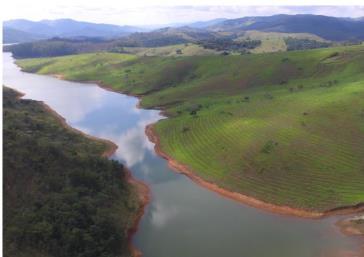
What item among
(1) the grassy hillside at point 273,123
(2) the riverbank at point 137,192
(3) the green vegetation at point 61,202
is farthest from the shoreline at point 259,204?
(3) the green vegetation at point 61,202

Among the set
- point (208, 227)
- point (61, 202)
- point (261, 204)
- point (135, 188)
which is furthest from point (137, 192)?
point (261, 204)

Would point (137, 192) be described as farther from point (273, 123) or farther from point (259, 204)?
point (273, 123)

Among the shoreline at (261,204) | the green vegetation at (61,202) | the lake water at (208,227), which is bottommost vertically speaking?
the lake water at (208,227)

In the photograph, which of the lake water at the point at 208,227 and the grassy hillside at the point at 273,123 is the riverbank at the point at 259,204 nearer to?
the grassy hillside at the point at 273,123

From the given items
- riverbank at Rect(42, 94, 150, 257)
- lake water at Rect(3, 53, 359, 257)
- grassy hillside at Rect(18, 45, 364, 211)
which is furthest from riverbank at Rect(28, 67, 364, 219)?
riverbank at Rect(42, 94, 150, 257)

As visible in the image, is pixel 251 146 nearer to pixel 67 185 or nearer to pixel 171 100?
pixel 67 185

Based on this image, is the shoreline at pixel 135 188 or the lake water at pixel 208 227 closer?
the lake water at pixel 208 227

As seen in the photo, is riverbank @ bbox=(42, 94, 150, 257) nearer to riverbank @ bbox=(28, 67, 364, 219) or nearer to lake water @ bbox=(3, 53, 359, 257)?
lake water @ bbox=(3, 53, 359, 257)
